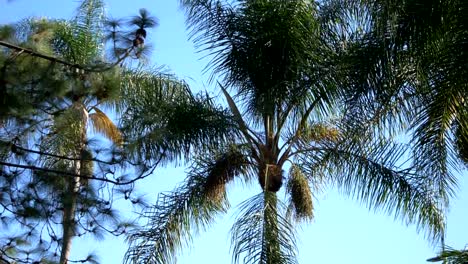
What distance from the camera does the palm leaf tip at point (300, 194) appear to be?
14930mm

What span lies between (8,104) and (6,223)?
1308 millimetres

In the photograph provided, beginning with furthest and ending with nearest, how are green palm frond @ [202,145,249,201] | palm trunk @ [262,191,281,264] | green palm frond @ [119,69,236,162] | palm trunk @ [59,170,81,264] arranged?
green palm frond @ [202,145,249,201] < green palm frond @ [119,69,236,162] < palm trunk @ [262,191,281,264] < palm trunk @ [59,170,81,264]

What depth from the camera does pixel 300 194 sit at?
1521 cm

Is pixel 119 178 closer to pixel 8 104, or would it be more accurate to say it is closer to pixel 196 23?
pixel 8 104

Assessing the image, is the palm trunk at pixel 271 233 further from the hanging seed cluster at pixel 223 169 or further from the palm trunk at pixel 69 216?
the palm trunk at pixel 69 216

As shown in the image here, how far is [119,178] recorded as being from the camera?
988cm

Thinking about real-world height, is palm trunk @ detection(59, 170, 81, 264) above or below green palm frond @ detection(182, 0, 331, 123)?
below

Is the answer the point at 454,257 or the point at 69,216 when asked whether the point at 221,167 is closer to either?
the point at 69,216

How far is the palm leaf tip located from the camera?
49.0 ft

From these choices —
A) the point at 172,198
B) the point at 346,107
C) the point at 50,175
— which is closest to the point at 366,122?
the point at 346,107

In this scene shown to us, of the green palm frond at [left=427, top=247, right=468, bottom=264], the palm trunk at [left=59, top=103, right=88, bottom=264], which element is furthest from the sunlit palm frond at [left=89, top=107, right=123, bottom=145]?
the green palm frond at [left=427, top=247, right=468, bottom=264]

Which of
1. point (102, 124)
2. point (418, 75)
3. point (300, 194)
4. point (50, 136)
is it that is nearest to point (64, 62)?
point (50, 136)

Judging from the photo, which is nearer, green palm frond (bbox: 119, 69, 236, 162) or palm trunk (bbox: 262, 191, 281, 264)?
palm trunk (bbox: 262, 191, 281, 264)

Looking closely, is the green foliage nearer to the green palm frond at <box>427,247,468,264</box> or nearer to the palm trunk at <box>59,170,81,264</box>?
the palm trunk at <box>59,170,81,264</box>
